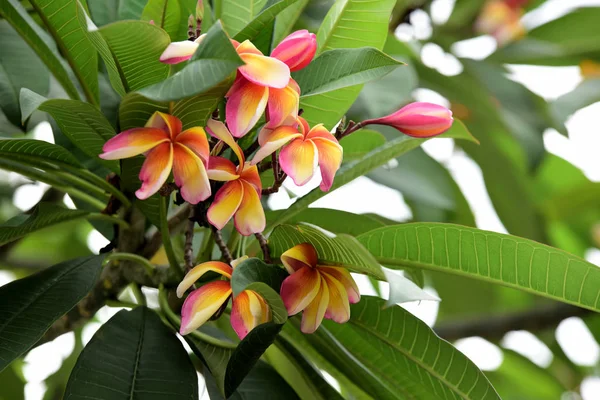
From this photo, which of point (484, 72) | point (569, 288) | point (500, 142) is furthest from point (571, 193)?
point (569, 288)

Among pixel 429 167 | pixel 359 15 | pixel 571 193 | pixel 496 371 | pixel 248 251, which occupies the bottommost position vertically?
pixel 496 371

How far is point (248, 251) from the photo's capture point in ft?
2.90

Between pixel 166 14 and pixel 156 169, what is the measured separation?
22 centimetres

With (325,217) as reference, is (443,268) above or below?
above

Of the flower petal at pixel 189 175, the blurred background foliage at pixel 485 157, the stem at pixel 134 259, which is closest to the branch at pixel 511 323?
the blurred background foliage at pixel 485 157

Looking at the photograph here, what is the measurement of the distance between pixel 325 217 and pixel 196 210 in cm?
23

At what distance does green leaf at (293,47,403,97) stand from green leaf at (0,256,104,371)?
0.97 feet

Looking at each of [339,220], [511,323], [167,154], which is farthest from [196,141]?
[511,323]

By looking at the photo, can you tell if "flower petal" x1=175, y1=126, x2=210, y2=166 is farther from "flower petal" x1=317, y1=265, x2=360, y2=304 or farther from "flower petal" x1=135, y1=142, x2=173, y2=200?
"flower petal" x1=317, y1=265, x2=360, y2=304

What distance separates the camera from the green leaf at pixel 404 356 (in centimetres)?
67

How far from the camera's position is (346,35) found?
2.44ft

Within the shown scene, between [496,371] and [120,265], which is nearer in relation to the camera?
[120,265]

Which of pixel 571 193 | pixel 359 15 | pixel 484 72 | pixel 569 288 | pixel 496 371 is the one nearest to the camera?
pixel 569 288

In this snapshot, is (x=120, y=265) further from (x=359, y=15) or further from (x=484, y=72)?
(x=484, y=72)
